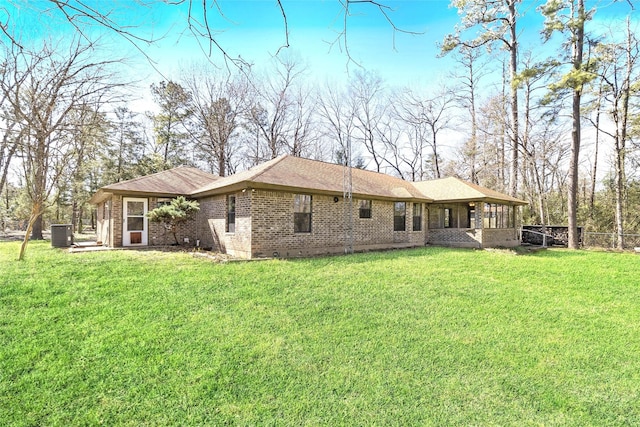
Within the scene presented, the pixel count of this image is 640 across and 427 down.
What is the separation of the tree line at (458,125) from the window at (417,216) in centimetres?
466

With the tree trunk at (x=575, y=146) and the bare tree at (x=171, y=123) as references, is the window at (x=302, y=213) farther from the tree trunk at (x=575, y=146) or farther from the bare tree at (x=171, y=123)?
the bare tree at (x=171, y=123)

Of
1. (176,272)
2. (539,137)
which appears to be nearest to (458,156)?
(539,137)

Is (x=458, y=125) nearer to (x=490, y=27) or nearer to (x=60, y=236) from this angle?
(x=490, y=27)

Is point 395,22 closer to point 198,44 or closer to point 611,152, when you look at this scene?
point 198,44

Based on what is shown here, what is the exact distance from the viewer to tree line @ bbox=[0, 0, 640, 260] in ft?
51.0

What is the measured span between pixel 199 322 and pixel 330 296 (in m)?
2.53

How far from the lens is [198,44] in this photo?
2.31m

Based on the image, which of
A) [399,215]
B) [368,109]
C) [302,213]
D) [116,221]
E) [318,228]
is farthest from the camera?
[368,109]

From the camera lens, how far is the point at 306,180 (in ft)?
37.3

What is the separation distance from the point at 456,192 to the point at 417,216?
2.37m

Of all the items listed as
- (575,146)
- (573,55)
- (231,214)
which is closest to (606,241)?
(575,146)

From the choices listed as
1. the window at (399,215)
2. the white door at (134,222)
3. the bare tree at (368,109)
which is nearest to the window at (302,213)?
the window at (399,215)

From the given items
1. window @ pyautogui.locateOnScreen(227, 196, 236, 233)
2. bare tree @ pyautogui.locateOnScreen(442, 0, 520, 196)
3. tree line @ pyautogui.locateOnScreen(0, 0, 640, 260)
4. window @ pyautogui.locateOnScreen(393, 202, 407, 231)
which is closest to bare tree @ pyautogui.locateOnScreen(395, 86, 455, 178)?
tree line @ pyautogui.locateOnScreen(0, 0, 640, 260)

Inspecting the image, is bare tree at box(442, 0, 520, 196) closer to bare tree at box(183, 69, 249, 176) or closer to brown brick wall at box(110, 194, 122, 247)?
bare tree at box(183, 69, 249, 176)
